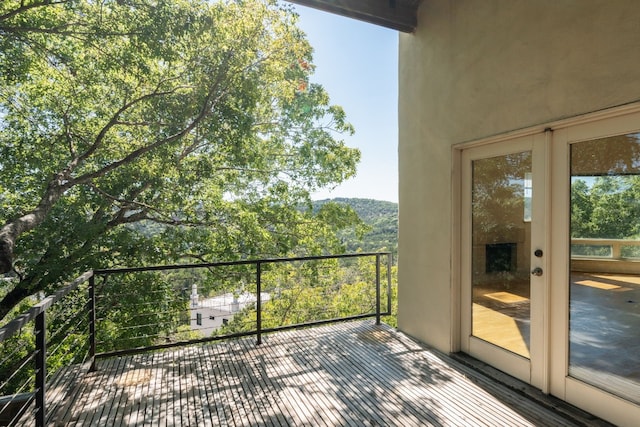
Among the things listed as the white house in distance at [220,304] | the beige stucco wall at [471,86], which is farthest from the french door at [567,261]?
the white house in distance at [220,304]

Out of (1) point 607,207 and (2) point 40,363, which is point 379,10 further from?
(2) point 40,363

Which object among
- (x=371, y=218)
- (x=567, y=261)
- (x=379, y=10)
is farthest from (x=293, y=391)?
(x=371, y=218)

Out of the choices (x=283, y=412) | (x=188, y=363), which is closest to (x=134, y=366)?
(x=188, y=363)

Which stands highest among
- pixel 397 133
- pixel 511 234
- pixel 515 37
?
pixel 515 37

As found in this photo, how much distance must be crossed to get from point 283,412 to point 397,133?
9.89ft

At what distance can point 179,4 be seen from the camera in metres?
4.71

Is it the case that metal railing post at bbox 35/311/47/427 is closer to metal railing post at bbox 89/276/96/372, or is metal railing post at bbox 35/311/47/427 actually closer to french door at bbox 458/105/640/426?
metal railing post at bbox 89/276/96/372

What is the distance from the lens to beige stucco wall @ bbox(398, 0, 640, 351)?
6.43ft

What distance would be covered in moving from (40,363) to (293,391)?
5.13 feet

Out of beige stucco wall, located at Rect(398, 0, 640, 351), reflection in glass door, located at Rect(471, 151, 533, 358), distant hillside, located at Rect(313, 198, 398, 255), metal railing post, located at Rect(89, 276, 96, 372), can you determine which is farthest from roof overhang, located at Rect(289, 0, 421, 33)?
distant hillside, located at Rect(313, 198, 398, 255)

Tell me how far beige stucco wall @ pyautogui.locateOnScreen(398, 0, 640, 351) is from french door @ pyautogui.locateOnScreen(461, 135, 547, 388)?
0.15m

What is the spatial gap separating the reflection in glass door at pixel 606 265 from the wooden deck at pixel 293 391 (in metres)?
0.41

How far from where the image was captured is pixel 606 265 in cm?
211

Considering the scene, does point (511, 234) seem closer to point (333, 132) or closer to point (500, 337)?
point (500, 337)
